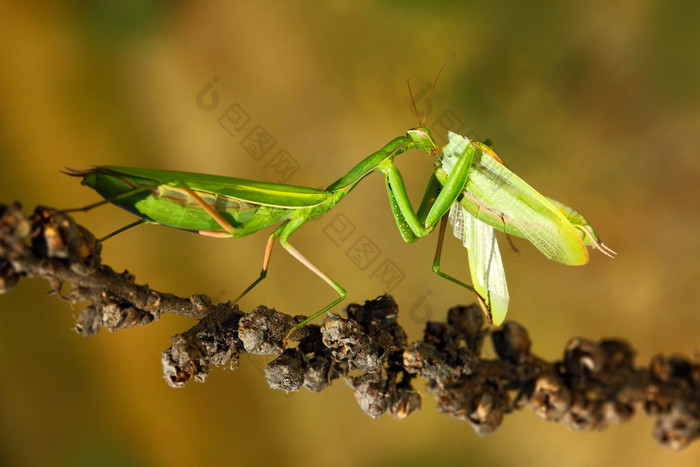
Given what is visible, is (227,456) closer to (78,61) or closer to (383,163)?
(383,163)

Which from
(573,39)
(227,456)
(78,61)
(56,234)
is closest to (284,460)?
(227,456)

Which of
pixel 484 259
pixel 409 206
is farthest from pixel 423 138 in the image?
pixel 484 259

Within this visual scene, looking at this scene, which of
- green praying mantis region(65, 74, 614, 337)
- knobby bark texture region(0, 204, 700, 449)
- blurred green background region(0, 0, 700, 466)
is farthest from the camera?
blurred green background region(0, 0, 700, 466)

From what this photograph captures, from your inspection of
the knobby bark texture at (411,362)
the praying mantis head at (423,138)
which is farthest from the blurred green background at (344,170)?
the knobby bark texture at (411,362)

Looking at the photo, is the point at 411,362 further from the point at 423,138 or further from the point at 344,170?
the point at 344,170

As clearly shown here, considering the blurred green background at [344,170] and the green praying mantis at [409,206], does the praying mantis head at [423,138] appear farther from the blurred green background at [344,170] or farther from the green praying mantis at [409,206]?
the blurred green background at [344,170]

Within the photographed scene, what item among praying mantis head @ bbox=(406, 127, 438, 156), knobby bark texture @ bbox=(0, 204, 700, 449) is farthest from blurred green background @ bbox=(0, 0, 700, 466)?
knobby bark texture @ bbox=(0, 204, 700, 449)

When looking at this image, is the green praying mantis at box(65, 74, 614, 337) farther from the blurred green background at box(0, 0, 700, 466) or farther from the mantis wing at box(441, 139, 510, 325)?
the blurred green background at box(0, 0, 700, 466)
